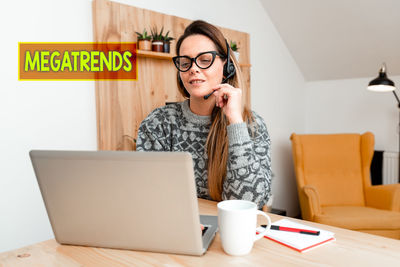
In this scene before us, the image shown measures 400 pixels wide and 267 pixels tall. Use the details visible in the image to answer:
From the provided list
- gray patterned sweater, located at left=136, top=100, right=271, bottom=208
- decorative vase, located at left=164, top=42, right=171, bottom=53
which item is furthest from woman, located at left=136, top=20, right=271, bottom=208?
decorative vase, located at left=164, top=42, right=171, bottom=53

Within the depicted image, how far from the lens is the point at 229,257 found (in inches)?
28.7

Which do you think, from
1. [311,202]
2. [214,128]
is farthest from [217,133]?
[311,202]

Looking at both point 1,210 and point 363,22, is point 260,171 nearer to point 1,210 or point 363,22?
point 1,210

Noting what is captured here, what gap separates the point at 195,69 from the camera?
1.27 m

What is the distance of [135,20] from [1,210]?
53.1 inches

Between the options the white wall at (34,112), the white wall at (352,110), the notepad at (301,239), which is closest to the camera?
the notepad at (301,239)

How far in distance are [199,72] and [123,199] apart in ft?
2.25

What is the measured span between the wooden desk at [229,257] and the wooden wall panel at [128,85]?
4.39ft

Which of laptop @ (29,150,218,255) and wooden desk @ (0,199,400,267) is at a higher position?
laptop @ (29,150,218,255)

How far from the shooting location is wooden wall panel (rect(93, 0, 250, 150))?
207cm

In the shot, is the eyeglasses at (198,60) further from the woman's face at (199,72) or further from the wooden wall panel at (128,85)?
the wooden wall panel at (128,85)

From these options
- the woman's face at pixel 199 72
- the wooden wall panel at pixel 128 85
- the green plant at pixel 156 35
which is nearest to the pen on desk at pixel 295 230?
the woman's face at pixel 199 72

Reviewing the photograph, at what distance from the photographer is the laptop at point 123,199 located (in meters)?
0.67

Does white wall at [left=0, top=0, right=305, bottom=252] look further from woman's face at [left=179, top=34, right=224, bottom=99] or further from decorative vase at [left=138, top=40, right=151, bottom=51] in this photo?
woman's face at [left=179, top=34, right=224, bottom=99]
